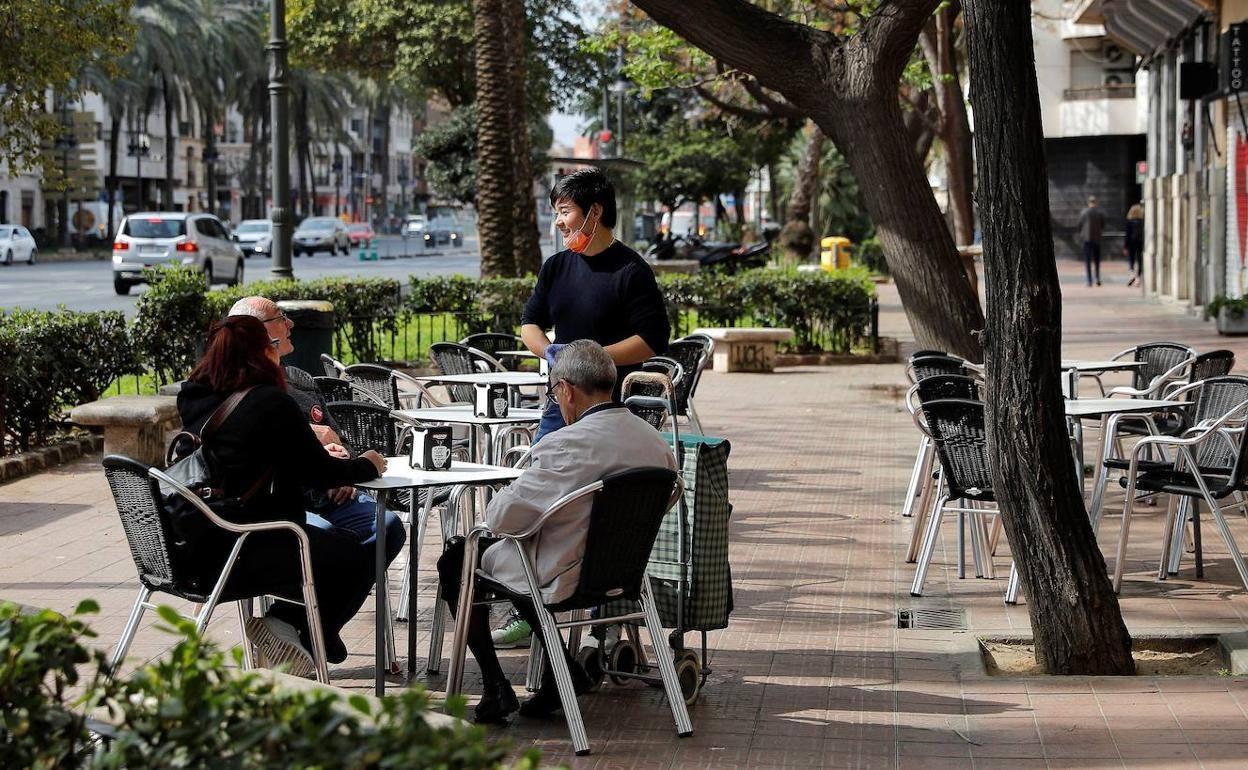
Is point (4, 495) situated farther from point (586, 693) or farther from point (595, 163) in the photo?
point (595, 163)

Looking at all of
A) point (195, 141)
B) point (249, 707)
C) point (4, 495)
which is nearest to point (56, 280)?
point (4, 495)

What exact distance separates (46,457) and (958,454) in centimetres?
699

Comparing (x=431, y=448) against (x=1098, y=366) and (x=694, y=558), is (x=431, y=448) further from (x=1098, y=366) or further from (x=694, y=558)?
(x=1098, y=366)

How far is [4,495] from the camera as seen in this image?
423 inches

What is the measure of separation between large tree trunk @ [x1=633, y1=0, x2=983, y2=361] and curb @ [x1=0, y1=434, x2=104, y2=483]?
5.17 metres

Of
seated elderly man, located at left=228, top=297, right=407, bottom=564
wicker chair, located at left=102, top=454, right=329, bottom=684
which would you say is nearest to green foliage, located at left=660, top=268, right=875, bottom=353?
seated elderly man, located at left=228, top=297, right=407, bottom=564

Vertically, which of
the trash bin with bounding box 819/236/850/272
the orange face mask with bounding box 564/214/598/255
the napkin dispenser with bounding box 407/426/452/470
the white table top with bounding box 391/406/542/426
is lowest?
the white table top with bounding box 391/406/542/426

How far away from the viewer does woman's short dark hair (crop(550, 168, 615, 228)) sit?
6.64 metres

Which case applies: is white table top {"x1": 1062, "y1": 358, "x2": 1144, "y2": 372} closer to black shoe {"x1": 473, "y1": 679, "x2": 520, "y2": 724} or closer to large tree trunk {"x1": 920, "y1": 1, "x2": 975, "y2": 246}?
black shoe {"x1": 473, "y1": 679, "x2": 520, "y2": 724}

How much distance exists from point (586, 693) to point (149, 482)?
1.72 m

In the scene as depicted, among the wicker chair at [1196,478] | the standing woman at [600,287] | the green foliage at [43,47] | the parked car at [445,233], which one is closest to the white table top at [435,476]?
the standing woman at [600,287]

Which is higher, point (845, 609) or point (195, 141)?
point (195, 141)

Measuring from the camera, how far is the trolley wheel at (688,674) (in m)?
5.76

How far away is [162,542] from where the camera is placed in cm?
537
